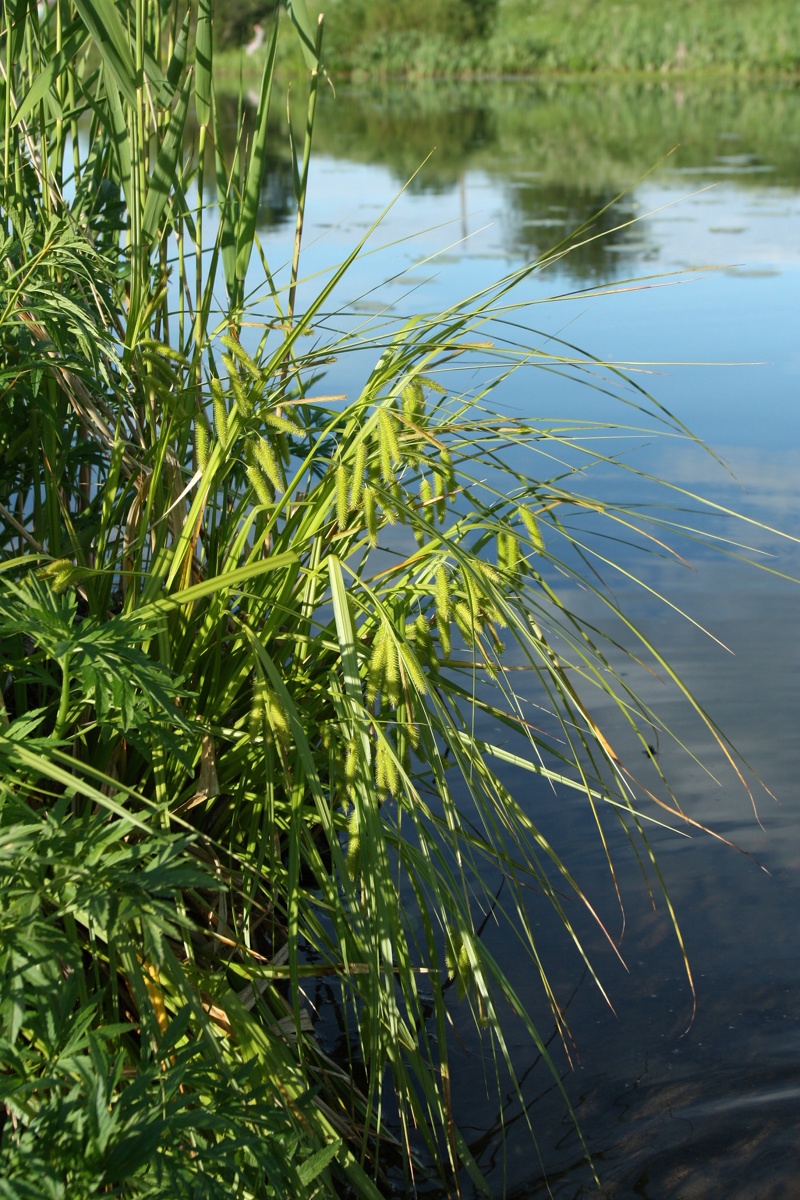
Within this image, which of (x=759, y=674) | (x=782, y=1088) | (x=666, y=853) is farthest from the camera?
(x=759, y=674)

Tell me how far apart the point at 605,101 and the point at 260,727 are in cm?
1829

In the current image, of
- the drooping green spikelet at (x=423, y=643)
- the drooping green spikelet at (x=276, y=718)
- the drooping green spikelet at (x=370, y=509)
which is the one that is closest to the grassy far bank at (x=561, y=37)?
the drooping green spikelet at (x=423, y=643)

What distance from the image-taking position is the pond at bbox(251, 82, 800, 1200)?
1.64 m

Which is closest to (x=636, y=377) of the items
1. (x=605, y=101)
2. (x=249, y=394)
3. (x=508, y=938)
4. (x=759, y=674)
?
(x=759, y=674)

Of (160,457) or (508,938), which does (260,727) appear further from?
(508,938)

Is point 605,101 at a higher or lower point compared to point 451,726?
higher

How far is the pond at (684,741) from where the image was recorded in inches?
64.6

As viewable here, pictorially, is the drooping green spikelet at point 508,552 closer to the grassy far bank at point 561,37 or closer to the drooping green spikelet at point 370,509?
the drooping green spikelet at point 370,509

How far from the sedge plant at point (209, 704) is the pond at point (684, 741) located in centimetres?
16

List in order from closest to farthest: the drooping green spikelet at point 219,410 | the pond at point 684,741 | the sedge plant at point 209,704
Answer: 1. the sedge plant at point 209,704
2. the drooping green spikelet at point 219,410
3. the pond at point 684,741

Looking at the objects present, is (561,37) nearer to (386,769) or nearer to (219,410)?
(219,410)

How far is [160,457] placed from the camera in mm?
1482

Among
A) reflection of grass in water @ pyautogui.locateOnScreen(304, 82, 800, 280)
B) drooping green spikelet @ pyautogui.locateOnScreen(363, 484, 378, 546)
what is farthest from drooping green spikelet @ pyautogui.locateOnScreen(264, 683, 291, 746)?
reflection of grass in water @ pyautogui.locateOnScreen(304, 82, 800, 280)

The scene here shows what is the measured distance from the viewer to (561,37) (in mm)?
24438
